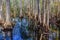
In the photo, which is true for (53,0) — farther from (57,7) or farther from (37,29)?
(37,29)

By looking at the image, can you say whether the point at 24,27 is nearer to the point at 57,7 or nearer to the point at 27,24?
the point at 27,24

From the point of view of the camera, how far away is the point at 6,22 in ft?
28.8

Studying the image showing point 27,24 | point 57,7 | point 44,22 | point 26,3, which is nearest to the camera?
point 44,22

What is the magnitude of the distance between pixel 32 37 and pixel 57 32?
1435 millimetres

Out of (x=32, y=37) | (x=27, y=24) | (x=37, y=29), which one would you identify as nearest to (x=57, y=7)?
(x=27, y=24)

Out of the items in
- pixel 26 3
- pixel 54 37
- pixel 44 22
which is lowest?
pixel 54 37

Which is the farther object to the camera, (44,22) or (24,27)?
(24,27)

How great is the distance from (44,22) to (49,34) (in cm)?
→ 118

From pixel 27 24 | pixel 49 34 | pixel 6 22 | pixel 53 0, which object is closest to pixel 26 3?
pixel 53 0

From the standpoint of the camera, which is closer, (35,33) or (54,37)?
(54,37)

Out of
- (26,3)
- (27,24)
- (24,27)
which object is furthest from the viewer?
(26,3)

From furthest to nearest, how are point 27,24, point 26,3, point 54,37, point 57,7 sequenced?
point 26,3 → point 57,7 → point 27,24 → point 54,37

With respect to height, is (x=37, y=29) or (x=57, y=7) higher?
(x=57, y=7)

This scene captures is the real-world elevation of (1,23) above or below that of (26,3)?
below
